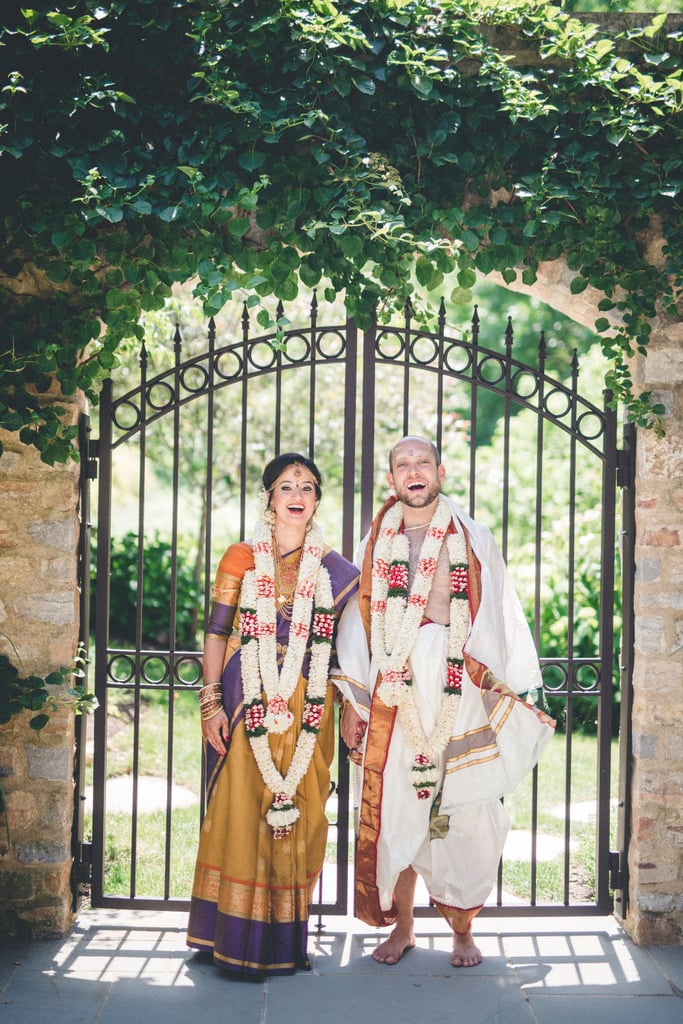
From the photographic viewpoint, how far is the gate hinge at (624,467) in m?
4.31

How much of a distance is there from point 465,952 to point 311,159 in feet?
10.4

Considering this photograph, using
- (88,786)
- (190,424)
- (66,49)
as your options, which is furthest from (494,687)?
(190,424)

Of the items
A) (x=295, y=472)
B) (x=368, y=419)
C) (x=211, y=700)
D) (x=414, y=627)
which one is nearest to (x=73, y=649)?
(x=211, y=700)

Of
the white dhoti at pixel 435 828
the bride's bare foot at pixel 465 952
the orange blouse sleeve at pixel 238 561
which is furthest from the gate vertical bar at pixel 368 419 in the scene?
the bride's bare foot at pixel 465 952

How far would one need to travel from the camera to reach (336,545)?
1274 cm

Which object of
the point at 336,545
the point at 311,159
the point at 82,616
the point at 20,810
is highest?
the point at 311,159

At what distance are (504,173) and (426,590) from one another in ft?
5.74

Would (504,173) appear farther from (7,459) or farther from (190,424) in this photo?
(190,424)

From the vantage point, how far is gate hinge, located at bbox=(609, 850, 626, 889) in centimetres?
430

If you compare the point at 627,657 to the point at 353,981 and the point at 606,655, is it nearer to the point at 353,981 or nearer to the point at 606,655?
the point at 606,655

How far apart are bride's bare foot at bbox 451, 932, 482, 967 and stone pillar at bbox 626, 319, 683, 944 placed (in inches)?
29.0

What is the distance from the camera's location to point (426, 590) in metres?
3.81

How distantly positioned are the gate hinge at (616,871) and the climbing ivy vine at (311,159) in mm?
1885

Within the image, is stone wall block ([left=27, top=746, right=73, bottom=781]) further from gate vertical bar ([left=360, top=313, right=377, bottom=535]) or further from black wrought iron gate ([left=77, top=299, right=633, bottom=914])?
gate vertical bar ([left=360, top=313, right=377, bottom=535])
